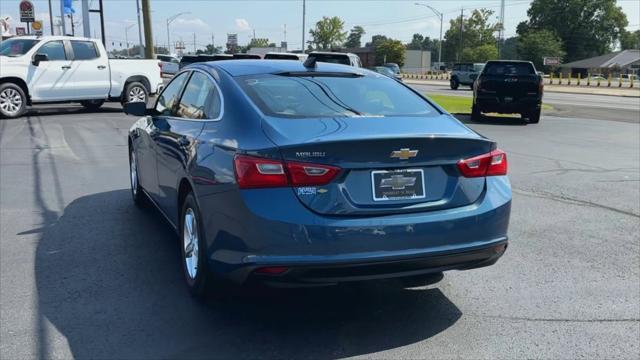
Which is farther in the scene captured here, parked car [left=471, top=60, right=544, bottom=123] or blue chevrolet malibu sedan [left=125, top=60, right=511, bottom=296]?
parked car [left=471, top=60, right=544, bottom=123]

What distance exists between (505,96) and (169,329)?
49.9 feet

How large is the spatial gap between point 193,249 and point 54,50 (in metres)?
13.6

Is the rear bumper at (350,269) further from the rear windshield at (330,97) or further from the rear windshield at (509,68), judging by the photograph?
the rear windshield at (509,68)

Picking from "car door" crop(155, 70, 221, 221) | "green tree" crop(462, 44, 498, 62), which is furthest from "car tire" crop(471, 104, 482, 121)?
"green tree" crop(462, 44, 498, 62)

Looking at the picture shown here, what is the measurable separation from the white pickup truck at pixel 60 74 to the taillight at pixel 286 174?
13824mm

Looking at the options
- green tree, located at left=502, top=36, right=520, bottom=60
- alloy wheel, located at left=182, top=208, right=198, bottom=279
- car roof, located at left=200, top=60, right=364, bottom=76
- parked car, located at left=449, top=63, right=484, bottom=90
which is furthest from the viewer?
green tree, located at left=502, top=36, right=520, bottom=60

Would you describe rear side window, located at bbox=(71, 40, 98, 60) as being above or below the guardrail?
above

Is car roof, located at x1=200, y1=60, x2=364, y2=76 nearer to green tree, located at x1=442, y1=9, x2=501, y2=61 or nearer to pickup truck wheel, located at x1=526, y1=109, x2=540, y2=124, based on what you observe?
pickup truck wheel, located at x1=526, y1=109, x2=540, y2=124

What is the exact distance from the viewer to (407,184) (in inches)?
142

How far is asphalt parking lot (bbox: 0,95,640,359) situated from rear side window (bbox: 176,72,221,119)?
1271mm

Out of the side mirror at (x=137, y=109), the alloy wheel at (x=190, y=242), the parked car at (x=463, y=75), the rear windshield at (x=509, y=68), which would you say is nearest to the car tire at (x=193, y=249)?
the alloy wheel at (x=190, y=242)

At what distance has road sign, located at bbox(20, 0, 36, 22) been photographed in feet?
102

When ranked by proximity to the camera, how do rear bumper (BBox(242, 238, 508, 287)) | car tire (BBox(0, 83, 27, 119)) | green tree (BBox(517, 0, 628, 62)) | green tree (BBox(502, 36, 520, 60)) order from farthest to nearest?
green tree (BBox(502, 36, 520, 60))
green tree (BBox(517, 0, 628, 62))
car tire (BBox(0, 83, 27, 119))
rear bumper (BBox(242, 238, 508, 287))

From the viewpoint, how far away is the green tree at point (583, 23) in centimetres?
11756
